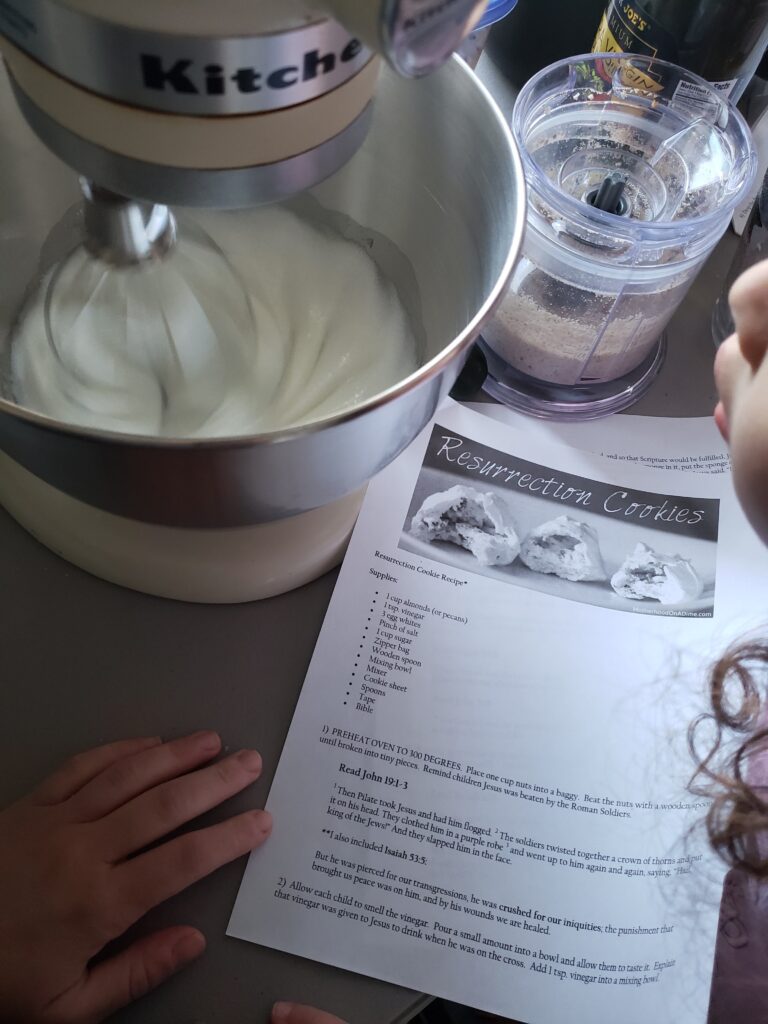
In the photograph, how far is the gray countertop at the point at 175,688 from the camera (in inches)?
16.1

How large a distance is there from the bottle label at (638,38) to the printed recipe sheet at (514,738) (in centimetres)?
25

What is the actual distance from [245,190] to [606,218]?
297mm

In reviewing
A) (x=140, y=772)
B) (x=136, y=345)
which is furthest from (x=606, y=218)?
(x=140, y=772)

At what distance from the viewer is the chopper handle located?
223 millimetres

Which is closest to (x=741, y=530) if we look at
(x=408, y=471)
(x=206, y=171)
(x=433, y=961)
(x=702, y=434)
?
(x=702, y=434)

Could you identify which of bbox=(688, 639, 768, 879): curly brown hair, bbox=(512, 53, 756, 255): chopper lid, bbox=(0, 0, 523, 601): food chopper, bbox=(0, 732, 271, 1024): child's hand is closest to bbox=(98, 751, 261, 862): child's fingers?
bbox=(0, 732, 271, 1024): child's hand

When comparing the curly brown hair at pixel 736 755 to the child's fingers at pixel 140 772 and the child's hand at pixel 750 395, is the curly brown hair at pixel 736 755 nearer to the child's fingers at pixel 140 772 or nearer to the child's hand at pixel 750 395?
the child's hand at pixel 750 395

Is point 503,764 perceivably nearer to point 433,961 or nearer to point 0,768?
point 433,961

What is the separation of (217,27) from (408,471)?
0.35 m

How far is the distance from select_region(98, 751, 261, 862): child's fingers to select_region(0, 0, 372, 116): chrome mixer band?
315 mm

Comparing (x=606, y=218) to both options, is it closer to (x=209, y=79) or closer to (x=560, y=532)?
(x=560, y=532)

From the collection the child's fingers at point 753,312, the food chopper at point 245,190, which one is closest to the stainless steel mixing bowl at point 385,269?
the food chopper at point 245,190

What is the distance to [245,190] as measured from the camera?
28 centimetres

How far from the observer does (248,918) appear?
42 centimetres
